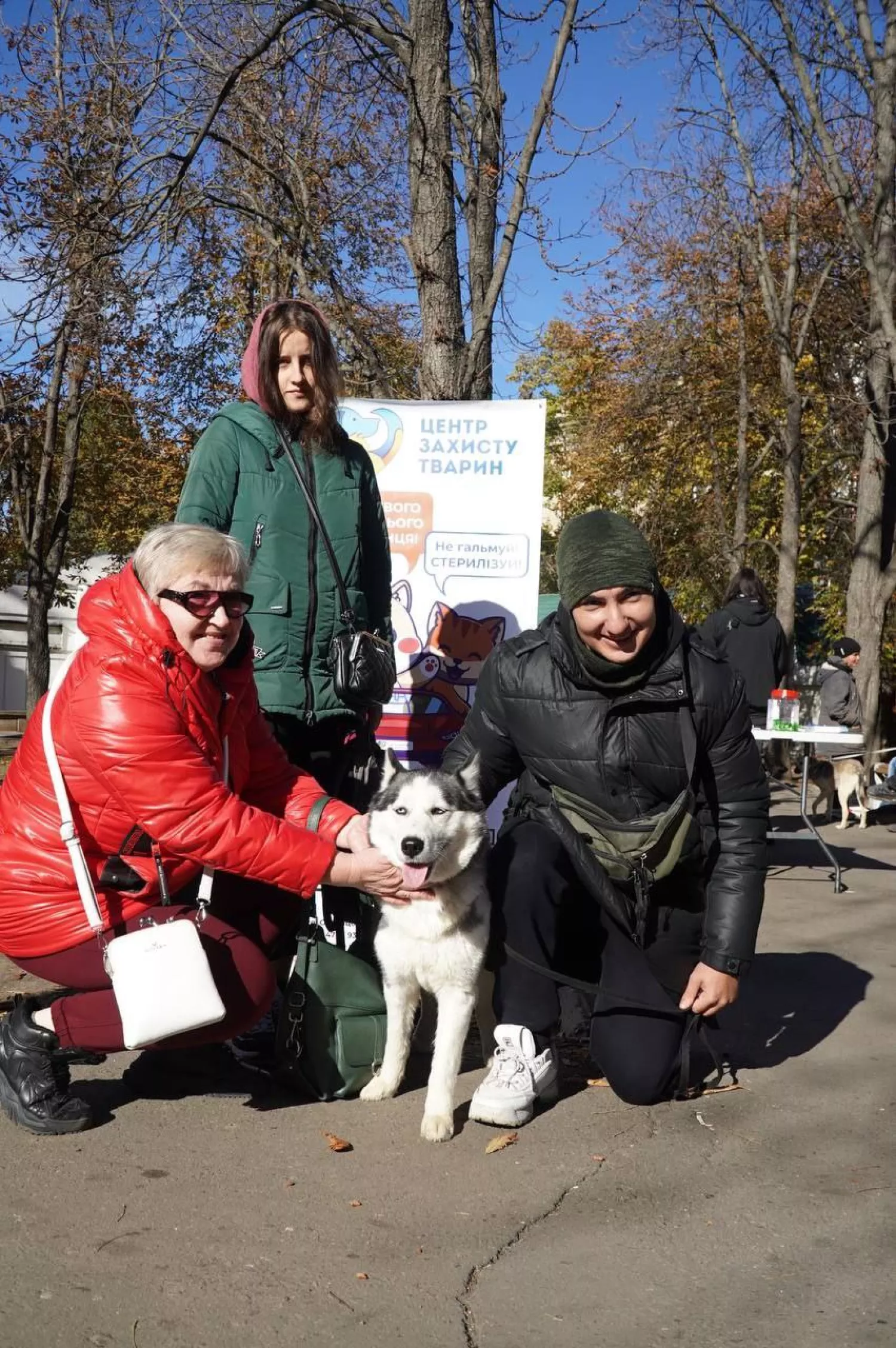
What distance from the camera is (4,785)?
3330 mm

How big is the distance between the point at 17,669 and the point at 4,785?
108 feet

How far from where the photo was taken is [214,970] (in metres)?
3.35

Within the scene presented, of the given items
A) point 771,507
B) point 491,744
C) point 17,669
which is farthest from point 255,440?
point 17,669

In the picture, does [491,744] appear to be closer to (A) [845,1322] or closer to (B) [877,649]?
(A) [845,1322]

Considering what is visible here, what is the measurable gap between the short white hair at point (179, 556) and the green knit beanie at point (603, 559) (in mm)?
983

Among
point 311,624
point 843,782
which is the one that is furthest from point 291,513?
point 843,782

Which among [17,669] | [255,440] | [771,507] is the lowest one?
[17,669]

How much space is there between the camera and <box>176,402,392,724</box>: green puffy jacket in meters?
4.12

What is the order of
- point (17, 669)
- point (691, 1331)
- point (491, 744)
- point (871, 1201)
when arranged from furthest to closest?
point (17, 669) → point (491, 744) → point (871, 1201) → point (691, 1331)

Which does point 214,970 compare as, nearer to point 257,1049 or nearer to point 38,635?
point 257,1049

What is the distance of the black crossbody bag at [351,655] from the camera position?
4094 mm

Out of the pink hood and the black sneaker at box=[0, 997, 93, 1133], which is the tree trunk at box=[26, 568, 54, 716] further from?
the black sneaker at box=[0, 997, 93, 1133]

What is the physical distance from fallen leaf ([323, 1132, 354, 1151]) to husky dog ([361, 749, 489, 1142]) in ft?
0.73

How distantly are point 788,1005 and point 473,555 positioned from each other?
104 inches
